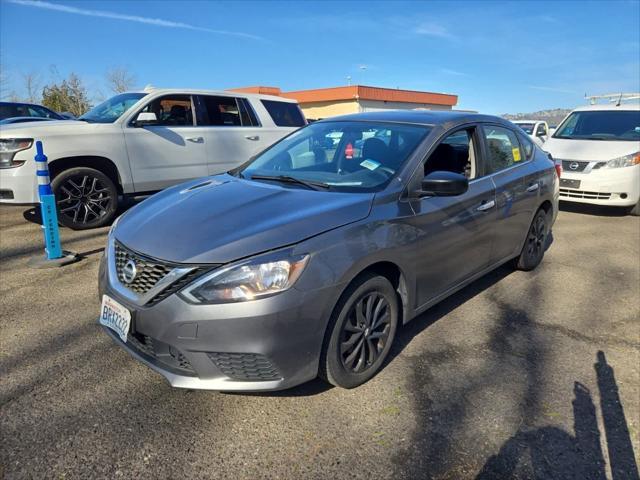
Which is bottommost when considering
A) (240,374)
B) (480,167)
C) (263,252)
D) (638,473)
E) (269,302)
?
(638,473)

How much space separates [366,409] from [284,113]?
248 inches

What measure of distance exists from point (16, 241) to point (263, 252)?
181 inches

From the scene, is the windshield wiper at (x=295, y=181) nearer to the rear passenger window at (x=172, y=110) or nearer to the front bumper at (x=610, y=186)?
the rear passenger window at (x=172, y=110)

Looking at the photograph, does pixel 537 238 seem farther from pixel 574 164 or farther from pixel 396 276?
pixel 574 164

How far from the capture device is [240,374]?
2.29 metres

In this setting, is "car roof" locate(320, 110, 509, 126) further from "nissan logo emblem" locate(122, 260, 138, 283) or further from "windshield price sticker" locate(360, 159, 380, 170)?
"nissan logo emblem" locate(122, 260, 138, 283)

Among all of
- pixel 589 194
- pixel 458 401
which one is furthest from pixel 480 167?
pixel 589 194

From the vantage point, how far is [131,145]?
6.13 m

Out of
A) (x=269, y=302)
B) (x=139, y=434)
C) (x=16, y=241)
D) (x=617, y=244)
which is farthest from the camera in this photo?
(x=617, y=244)

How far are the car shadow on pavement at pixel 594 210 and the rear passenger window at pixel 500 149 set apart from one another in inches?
188

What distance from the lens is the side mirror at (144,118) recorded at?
6.08m

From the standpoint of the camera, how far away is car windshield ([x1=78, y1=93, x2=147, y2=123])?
20.6 ft

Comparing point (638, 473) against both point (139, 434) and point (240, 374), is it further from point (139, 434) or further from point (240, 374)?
point (139, 434)

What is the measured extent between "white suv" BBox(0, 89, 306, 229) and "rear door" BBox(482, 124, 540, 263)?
13.8 feet
